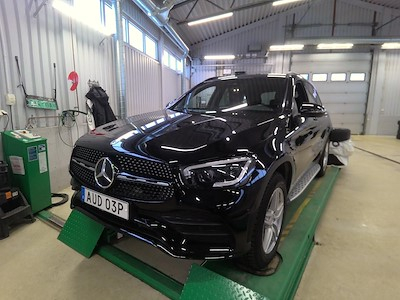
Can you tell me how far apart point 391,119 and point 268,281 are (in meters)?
11.4

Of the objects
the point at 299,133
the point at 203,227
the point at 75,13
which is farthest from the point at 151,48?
the point at 203,227

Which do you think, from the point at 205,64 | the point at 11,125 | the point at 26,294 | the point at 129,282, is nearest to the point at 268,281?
the point at 129,282

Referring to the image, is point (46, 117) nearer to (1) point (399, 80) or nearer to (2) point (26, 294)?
(2) point (26, 294)

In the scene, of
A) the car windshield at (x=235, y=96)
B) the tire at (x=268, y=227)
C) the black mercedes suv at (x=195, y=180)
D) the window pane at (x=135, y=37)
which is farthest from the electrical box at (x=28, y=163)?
A: the window pane at (x=135, y=37)

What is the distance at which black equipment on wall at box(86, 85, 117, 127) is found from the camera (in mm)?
3824

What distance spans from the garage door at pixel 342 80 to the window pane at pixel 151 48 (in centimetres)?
607

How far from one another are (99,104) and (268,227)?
3305mm

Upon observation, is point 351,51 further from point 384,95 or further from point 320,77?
point 384,95

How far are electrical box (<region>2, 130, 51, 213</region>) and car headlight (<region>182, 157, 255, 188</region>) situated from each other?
6.86ft

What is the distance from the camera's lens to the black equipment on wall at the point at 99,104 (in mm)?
3824

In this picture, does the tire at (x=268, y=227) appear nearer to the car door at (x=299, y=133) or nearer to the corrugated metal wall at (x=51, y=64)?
the car door at (x=299, y=133)

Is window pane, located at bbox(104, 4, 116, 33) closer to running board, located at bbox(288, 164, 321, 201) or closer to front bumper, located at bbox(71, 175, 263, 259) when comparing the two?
running board, located at bbox(288, 164, 321, 201)

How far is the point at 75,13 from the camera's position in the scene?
10.5ft

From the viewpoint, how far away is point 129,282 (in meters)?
1.63
